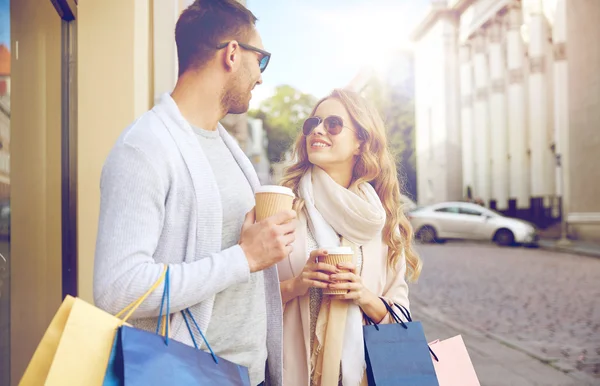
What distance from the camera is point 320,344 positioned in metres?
2.00

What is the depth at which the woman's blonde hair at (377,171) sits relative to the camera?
2193 mm

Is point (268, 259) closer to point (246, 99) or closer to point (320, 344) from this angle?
point (246, 99)

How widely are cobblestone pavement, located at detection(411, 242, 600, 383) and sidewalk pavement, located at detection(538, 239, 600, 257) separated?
395mm

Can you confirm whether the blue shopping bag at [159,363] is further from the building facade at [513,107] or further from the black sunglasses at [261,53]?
the building facade at [513,107]

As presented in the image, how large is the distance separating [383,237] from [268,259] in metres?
0.94

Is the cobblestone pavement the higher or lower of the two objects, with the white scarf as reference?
lower

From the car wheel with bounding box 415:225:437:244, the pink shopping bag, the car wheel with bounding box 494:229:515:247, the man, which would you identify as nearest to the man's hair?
the man

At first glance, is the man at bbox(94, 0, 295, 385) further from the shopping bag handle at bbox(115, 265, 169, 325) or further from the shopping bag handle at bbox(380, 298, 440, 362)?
the shopping bag handle at bbox(380, 298, 440, 362)

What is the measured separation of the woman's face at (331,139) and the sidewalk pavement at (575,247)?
13.2 m

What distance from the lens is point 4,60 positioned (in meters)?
1.97

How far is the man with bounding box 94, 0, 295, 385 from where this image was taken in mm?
1193

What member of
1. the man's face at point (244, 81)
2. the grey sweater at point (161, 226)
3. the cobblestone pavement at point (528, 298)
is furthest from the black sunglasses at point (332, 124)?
the cobblestone pavement at point (528, 298)

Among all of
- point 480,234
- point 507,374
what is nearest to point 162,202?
point 507,374

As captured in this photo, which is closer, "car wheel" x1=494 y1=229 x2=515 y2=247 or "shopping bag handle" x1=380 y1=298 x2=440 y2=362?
"shopping bag handle" x1=380 y1=298 x2=440 y2=362
